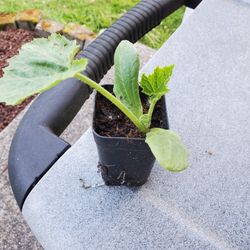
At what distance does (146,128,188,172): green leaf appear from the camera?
1.88ft

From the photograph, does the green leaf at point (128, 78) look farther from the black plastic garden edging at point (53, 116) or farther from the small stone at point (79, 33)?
the small stone at point (79, 33)

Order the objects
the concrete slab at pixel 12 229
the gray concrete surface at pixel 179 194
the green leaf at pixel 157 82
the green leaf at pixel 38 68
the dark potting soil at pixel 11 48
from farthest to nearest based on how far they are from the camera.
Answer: the dark potting soil at pixel 11 48
the concrete slab at pixel 12 229
the gray concrete surface at pixel 179 194
the green leaf at pixel 157 82
the green leaf at pixel 38 68

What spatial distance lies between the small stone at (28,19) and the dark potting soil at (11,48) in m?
0.04

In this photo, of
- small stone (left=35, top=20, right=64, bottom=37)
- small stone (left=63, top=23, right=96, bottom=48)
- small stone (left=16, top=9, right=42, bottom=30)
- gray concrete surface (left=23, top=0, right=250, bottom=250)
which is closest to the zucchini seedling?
gray concrete surface (left=23, top=0, right=250, bottom=250)

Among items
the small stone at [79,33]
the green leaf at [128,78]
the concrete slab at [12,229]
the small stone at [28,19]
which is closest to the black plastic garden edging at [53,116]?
the green leaf at [128,78]

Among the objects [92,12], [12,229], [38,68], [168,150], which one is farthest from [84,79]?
[92,12]

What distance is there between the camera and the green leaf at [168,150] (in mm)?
573

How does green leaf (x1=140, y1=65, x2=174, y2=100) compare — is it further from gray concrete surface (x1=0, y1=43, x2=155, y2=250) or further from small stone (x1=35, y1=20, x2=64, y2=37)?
small stone (x1=35, y1=20, x2=64, y2=37)

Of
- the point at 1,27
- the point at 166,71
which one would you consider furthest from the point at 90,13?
the point at 166,71

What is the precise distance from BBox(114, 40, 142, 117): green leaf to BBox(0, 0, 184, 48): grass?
1.61m

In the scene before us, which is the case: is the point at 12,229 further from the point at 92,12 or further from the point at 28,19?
the point at 92,12

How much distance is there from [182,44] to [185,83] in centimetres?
20

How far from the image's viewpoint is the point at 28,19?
7.13 feet

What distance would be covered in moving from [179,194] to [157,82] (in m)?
0.34
